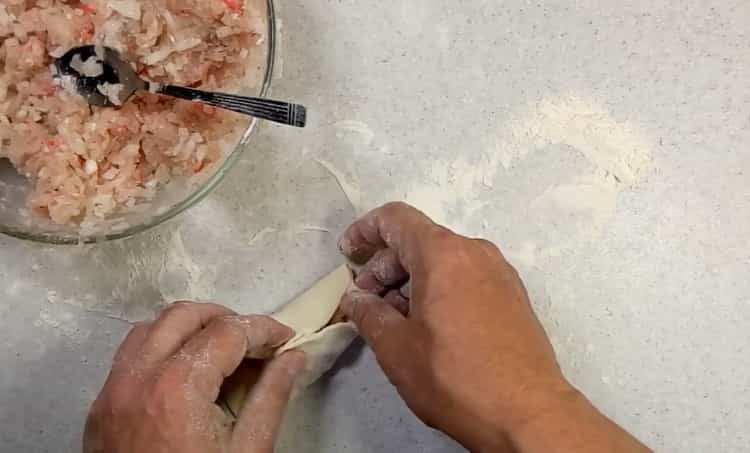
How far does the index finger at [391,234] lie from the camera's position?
83 centimetres

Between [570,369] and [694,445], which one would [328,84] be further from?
[694,445]

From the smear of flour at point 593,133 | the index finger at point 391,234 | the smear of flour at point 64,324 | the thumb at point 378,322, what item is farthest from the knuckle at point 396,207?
the smear of flour at point 64,324

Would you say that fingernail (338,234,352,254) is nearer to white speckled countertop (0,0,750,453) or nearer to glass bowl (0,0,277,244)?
white speckled countertop (0,0,750,453)

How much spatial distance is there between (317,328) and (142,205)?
0.78 feet

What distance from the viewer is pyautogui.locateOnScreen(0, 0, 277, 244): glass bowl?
87 centimetres

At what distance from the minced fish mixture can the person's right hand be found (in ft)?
0.88

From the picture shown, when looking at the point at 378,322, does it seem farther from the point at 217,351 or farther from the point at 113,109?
the point at 113,109

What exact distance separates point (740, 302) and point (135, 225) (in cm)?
74

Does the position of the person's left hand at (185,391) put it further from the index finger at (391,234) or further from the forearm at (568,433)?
the forearm at (568,433)

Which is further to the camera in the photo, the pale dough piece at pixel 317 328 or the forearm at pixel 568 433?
the pale dough piece at pixel 317 328

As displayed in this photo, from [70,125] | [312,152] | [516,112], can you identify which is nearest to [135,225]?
[70,125]

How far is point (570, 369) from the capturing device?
1.01 meters

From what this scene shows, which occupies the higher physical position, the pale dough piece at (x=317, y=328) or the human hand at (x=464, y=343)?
the human hand at (x=464, y=343)

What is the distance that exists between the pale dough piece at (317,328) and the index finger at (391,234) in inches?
1.2
